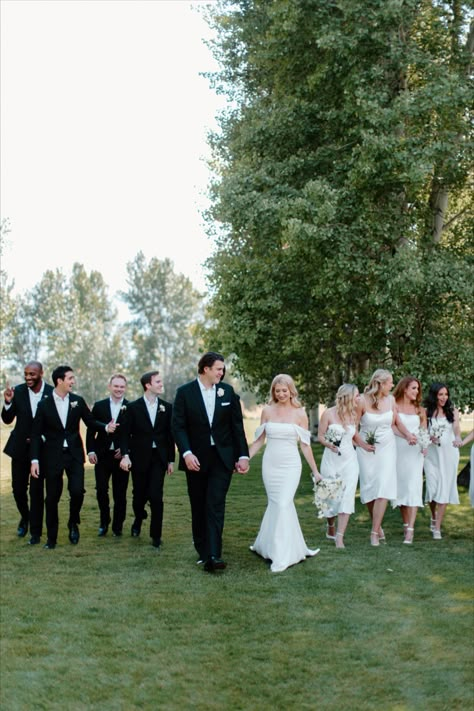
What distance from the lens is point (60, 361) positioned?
294ft

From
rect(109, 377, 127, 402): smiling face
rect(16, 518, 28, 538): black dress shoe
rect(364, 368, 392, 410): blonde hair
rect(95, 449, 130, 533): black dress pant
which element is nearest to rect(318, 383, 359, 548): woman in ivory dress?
rect(364, 368, 392, 410): blonde hair

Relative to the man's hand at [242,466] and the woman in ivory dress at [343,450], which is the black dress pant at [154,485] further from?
the woman in ivory dress at [343,450]

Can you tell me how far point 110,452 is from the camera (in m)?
12.9

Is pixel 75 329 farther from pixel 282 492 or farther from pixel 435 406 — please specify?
pixel 282 492

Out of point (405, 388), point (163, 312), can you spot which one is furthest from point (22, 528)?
point (163, 312)

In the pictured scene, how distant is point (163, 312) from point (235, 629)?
93.8 meters

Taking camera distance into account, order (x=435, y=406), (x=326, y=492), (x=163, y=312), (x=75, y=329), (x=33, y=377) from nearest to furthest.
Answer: (x=326, y=492) → (x=33, y=377) → (x=435, y=406) → (x=75, y=329) → (x=163, y=312)

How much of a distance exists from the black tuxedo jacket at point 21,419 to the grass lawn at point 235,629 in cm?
140

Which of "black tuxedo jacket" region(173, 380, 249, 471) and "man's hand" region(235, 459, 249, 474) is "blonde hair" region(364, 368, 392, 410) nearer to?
"black tuxedo jacket" region(173, 380, 249, 471)

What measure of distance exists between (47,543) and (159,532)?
4.82 feet

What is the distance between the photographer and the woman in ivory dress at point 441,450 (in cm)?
1293

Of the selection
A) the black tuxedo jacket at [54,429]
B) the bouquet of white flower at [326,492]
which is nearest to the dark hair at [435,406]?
the bouquet of white flower at [326,492]

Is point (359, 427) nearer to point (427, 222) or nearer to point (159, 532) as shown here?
point (159, 532)

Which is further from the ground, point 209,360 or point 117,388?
point 209,360
